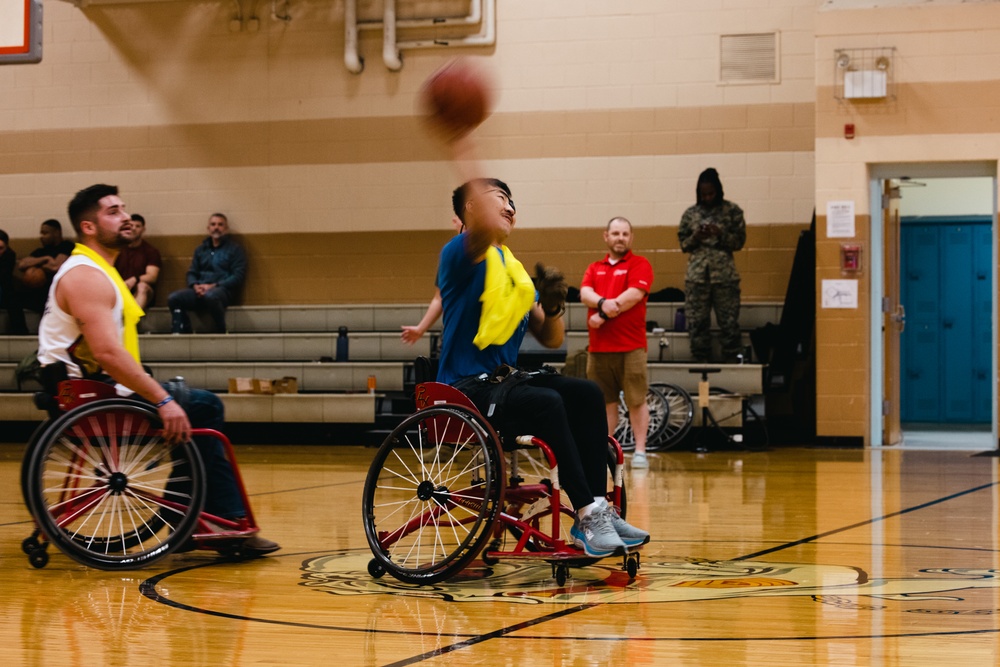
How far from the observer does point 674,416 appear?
8.23m

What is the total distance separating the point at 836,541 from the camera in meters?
4.11

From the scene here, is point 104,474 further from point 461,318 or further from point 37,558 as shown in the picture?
point 461,318

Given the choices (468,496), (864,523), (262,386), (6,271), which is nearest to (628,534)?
(468,496)

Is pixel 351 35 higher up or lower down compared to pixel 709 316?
higher up

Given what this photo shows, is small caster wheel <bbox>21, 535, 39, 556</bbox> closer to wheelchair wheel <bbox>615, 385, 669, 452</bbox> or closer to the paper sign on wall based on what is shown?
wheelchair wheel <bbox>615, 385, 669, 452</bbox>

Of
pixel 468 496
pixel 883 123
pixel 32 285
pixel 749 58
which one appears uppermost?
pixel 749 58

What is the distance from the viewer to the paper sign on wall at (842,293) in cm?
836

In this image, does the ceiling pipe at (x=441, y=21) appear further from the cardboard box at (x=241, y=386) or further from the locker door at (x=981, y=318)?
the locker door at (x=981, y=318)

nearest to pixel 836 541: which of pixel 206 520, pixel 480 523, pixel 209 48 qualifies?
pixel 480 523

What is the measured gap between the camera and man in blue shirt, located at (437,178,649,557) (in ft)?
10.6

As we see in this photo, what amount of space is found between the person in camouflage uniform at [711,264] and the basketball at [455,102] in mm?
5346

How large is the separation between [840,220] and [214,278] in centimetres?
493

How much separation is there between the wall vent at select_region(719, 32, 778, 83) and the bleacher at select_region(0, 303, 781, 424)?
1746 millimetres

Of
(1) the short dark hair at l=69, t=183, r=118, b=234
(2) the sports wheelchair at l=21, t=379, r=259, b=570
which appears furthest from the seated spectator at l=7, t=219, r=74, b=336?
(2) the sports wheelchair at l=21, t=379, r=259, b=570
